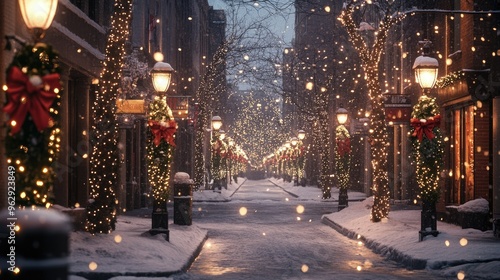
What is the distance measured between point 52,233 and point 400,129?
128ft

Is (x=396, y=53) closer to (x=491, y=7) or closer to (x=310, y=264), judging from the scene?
(x=491, y=7)

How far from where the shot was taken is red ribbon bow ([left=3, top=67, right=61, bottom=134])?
9211mm

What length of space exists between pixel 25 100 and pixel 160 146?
11018 mm

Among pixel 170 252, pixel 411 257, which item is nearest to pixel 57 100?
pixel 170 252

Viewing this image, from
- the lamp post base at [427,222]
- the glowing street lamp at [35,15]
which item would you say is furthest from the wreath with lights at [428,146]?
the glowing street lamp at [35,15]

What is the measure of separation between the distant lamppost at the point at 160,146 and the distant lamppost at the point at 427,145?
5.43 m

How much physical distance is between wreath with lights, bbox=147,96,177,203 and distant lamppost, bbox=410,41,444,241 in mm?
5408

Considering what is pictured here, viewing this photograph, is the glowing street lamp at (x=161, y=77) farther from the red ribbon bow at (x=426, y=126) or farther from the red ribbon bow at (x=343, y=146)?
the red ribbon bow at (x=343, y=146)

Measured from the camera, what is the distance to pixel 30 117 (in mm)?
9398

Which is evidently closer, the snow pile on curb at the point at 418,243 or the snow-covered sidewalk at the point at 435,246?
the snow-covered sidewalk at the point at 435,246

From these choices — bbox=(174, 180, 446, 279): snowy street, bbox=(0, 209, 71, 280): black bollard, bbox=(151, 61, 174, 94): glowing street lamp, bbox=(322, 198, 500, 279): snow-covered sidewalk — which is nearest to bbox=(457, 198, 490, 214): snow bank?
bbox=(322, 198, 500, 279): snow-covered sidewalk

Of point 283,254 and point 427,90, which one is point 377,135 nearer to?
point 427,90

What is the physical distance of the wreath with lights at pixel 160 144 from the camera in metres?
19.9

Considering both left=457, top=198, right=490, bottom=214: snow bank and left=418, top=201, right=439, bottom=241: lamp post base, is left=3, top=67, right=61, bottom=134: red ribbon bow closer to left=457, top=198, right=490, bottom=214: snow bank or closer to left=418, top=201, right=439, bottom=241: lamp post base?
left=418, top=201, right=439, bottom=241: lamp post base
